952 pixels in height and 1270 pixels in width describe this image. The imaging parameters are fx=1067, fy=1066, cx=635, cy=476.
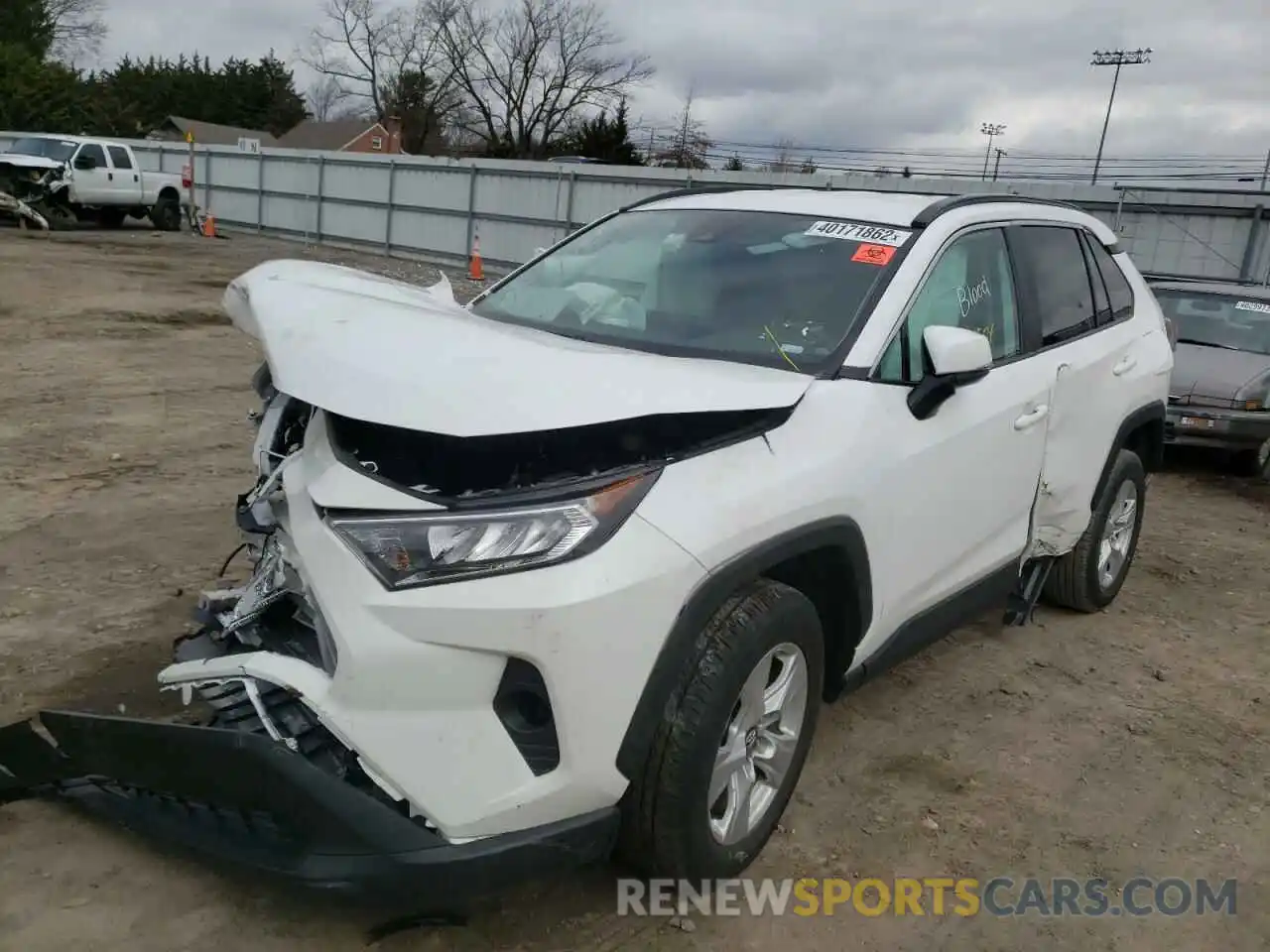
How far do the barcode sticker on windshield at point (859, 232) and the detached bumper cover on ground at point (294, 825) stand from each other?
2.13m

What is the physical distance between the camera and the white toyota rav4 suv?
2230mm

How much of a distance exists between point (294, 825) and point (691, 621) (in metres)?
0.95

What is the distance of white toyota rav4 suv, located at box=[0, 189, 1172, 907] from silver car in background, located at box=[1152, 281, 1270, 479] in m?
5.33

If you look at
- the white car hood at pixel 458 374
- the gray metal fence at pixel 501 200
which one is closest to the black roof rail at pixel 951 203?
the white car hood at pixel 458 374

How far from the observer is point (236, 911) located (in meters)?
2.67

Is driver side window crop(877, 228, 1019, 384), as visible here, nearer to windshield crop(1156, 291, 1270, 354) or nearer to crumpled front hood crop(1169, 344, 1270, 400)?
crumpled front hood crop(1169, 344, 1270, 400)

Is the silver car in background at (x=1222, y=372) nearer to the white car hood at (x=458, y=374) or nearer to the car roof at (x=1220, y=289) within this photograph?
the car roof at (x=1220, y=289)

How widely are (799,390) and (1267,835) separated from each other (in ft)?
7.22

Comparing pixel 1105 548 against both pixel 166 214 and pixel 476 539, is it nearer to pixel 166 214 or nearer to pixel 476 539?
pixel 476 539

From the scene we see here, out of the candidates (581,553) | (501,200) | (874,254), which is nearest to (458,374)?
(581,553)

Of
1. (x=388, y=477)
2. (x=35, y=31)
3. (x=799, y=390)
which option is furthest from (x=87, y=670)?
(x=35, y=31)

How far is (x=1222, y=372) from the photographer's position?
8656 mm

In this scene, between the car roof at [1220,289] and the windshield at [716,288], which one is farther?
the car roof at [1220,289]

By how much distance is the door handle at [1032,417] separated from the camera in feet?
12.5
